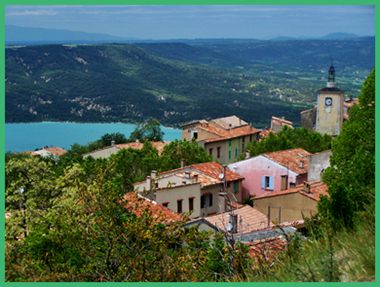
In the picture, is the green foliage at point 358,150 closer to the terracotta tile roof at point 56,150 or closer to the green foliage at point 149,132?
the terracotta tile roof at point 56,150

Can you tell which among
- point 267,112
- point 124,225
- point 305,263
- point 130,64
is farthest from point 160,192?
point 130,64

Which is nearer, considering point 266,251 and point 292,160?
point 266,251

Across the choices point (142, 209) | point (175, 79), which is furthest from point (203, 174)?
point (175, 79)

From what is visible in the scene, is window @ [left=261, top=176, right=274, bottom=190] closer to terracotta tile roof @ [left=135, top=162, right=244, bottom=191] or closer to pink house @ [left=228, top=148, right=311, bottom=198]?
pink house @ [left=228, top=148, right=311, bottom=198]

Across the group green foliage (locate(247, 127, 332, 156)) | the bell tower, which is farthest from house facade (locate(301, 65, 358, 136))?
green foliage (locate(247, 127, 332, 156))

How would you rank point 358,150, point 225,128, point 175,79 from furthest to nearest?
A: point 175,79, point 225,128, point 358,150

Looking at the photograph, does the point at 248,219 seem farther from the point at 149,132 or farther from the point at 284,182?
the point at 149,132
